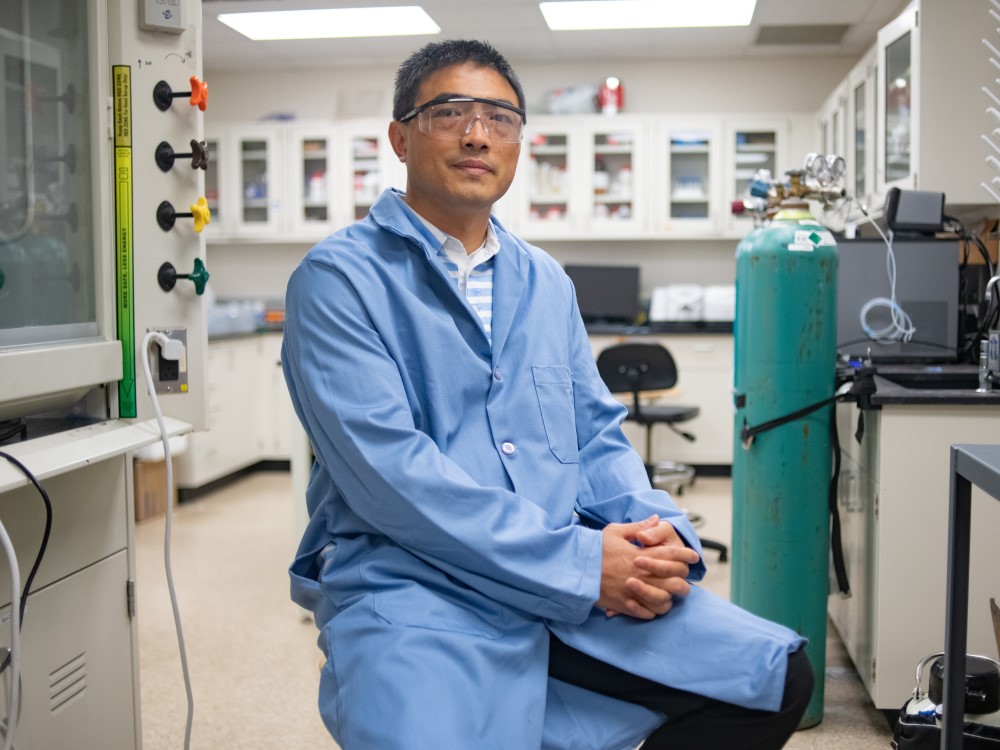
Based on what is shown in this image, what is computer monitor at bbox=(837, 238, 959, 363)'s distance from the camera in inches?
110

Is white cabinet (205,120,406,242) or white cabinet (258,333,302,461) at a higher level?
white cabinet (205,120,406,242)

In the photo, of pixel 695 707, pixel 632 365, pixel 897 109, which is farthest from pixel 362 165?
pixel 695 707

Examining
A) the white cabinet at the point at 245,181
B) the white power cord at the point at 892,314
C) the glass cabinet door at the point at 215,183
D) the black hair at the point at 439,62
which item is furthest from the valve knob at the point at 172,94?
the glass cabinet door at the point at 215,183

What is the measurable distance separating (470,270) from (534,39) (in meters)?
4.08

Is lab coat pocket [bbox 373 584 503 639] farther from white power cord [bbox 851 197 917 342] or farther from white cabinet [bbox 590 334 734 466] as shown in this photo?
white cabinet [bbox 590 334 734 466]

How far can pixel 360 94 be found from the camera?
5738mm

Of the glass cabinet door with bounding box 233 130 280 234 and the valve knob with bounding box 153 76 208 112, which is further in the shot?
the glass cabinet door with bounding box 233 130 280 234

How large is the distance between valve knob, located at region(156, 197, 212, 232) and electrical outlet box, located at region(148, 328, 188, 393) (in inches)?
7.1

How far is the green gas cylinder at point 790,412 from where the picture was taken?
7.12ft

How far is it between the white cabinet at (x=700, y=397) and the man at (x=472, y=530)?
370 cm

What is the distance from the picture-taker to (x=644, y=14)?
4602 mm

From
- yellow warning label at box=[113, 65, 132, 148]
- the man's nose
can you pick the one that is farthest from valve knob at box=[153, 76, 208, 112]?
the man's nose

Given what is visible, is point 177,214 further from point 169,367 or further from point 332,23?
point 332,23

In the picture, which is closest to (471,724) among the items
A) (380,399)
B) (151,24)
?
(380,399)
